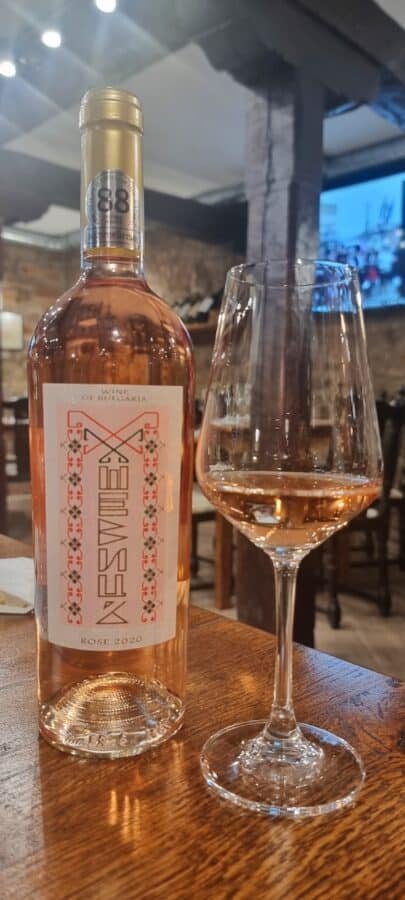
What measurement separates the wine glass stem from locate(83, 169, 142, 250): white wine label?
0.21 meters

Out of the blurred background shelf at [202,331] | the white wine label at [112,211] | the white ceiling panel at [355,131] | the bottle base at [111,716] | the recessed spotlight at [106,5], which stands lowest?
the bottle base at [111,716]

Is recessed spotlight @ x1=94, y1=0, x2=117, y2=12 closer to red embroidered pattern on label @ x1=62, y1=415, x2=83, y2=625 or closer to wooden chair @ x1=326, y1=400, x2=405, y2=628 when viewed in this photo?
wooden chair @ x1=326, y1=400, x2=405, y2=628

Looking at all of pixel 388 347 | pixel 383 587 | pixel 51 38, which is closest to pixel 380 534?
pixel 383 587

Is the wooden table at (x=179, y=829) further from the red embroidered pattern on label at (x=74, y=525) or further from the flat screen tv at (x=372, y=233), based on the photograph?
the flat screen tv at (x=372, y=233)

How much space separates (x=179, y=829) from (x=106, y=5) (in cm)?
237

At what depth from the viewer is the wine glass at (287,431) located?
38 centimetres

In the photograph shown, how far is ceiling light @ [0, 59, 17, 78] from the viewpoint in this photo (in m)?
2.46

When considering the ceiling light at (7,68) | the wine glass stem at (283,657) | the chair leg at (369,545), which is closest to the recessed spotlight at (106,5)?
the ceiling light at (7,68)

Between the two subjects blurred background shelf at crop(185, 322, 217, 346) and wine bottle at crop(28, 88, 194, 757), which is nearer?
wine bottle at crop(28, 88, 194, 757)

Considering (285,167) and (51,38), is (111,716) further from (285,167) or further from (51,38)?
(51,38)

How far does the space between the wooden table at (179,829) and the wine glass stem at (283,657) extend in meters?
0.05

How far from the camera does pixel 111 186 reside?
1.25ft

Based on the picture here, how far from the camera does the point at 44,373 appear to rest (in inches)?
15.7

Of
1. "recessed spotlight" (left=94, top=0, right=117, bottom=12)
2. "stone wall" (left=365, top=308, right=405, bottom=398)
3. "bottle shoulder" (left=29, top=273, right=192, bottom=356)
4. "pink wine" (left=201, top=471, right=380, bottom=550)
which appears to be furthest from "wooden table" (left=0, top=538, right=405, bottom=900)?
"stone wall" (left=365, top=308, right=405, bottom=398)
